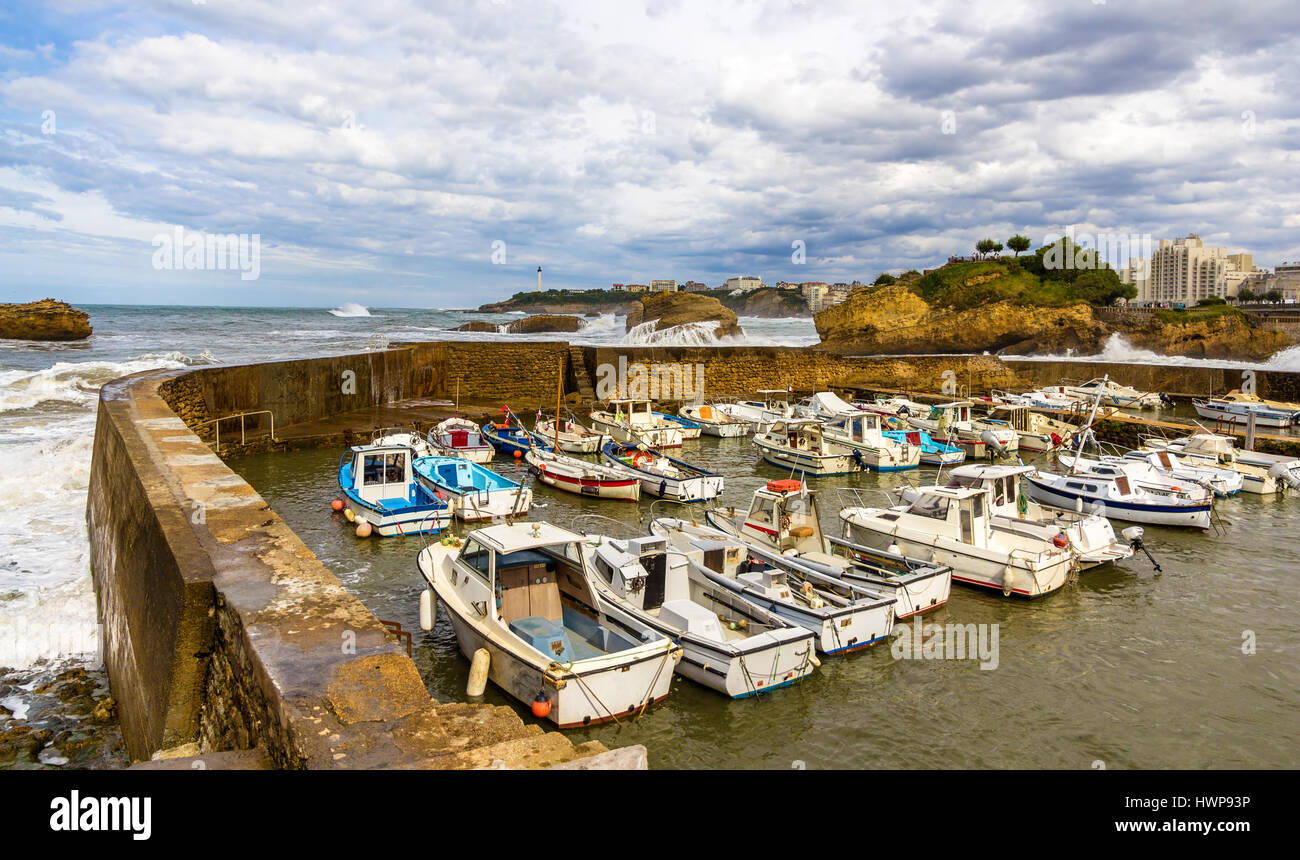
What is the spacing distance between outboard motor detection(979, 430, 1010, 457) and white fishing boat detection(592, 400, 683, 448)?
10.2 m

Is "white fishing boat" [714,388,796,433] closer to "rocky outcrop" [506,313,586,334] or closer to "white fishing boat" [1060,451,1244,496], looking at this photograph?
"white fishing boat" [1060,451,1244,496]

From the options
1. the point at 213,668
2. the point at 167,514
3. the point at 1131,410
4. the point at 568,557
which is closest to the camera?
the point at 213,668

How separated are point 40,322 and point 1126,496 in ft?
184

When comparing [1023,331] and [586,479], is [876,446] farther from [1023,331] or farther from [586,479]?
[1023,331]

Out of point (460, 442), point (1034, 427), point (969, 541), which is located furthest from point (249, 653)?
point (1034, 427)

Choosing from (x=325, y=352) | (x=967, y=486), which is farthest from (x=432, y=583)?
(x=325, y=352)

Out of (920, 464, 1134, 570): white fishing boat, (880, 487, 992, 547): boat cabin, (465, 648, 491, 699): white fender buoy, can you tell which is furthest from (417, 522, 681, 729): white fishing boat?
(920, 464, 1134, 570): white fishing boat

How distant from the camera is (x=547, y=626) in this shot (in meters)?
9.09

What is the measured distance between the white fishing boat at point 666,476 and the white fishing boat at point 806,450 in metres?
4.04

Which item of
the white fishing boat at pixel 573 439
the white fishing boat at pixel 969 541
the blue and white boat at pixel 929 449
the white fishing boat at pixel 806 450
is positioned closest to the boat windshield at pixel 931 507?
the white fishing boat at pixel 969 541

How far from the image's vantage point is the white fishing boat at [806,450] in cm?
2283
